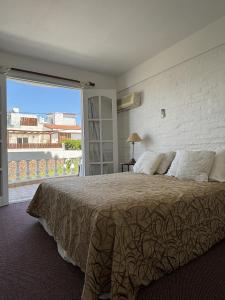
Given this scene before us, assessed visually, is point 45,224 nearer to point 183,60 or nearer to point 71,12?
point 71,12

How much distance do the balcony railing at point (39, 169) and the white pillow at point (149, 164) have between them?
10.4ft

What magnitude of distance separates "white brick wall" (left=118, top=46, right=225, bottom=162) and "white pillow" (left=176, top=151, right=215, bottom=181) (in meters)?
0.47

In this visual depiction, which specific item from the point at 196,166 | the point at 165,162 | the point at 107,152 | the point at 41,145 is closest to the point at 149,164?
the point at 165,162

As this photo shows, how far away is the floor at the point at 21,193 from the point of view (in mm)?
3867

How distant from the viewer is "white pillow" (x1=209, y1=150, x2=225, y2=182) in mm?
2181

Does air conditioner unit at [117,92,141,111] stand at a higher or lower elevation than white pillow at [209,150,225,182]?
higher

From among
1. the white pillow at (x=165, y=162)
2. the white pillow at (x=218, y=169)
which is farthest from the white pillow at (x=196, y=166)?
the white pillow at (x=165, y=162)

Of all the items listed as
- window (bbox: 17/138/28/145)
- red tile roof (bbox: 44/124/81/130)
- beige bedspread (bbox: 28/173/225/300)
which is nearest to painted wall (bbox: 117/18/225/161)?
beige bedspread (bbox: 28/173/225/300)

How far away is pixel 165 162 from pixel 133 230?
177 centimetres

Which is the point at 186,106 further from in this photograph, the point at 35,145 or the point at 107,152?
the point at 35,145

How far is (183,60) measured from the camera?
121 inches

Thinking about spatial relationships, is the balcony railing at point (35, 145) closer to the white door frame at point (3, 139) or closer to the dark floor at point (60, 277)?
the white door frame at point (3, 139)

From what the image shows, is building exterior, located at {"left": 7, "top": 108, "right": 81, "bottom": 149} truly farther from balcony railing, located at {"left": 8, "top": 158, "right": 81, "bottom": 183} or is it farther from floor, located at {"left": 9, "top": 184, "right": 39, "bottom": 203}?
floor, located at {"left": 9, "top": 184, "right": 39, "bottom": 203}

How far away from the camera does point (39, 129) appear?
6707 mm
